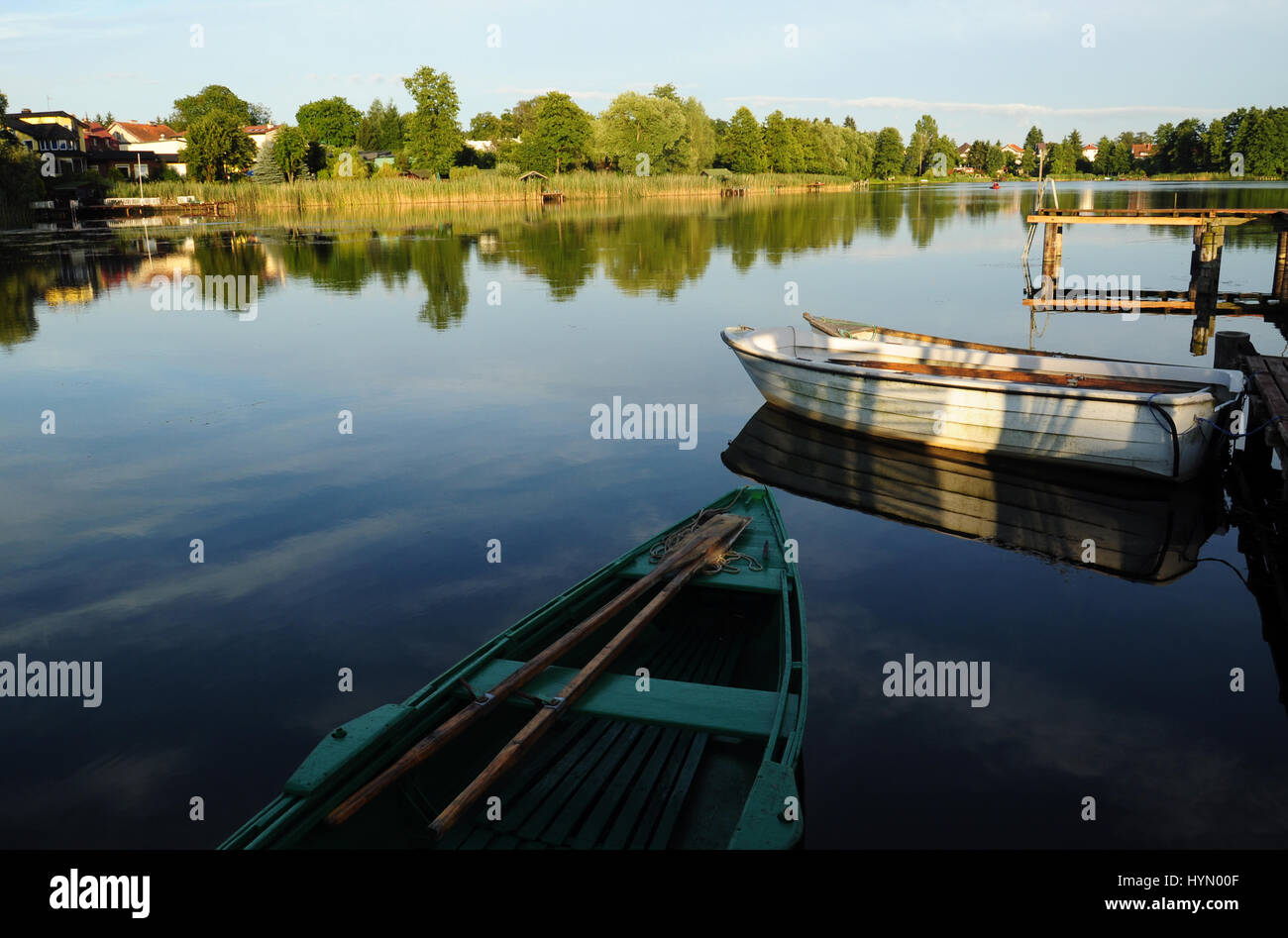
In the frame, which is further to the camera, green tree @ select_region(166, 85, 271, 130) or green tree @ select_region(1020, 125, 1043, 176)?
green tree @ select_region(1020, 125, 1043, 176)

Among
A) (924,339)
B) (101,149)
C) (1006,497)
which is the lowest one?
(1006,497)

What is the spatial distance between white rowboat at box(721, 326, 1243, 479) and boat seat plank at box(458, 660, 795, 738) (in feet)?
27.4

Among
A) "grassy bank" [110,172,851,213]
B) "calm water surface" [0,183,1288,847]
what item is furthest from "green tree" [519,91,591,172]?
"calm water surface" [0,183,1288,847]

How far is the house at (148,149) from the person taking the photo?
9844 centimetres

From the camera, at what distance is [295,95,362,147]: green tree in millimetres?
104875

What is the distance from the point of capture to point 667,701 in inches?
247

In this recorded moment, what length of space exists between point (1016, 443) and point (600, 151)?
10047 cm

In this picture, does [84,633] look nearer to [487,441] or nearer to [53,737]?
[53,737]

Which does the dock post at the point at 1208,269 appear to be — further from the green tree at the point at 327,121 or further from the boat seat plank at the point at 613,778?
the green tree at the point at 327,121

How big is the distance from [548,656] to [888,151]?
17939 cm

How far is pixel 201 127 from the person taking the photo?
86438 mm

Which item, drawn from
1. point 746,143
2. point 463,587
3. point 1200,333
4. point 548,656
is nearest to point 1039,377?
point 463,587

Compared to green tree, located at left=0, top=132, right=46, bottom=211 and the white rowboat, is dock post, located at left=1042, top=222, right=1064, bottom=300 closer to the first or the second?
the white rowboat

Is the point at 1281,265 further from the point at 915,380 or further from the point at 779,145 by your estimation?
the point at 779,145
